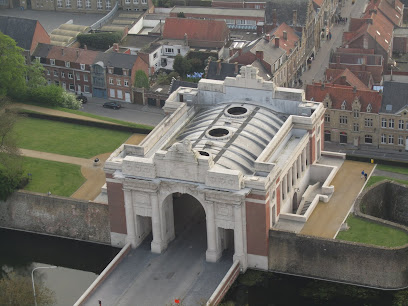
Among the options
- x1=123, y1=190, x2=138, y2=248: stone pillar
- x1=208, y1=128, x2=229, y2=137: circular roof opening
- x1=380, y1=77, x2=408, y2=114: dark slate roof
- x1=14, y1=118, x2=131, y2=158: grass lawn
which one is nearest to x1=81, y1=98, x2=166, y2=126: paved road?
x1=14, y1=118, x2=131, y2=158: grass lawn

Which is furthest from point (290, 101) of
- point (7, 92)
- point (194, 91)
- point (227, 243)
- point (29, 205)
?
point (7, 92)

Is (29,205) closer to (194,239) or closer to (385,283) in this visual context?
(194,239)

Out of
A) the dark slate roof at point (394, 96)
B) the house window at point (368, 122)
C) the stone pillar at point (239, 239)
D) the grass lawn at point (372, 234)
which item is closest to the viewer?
the stone pillar at point (239, 239)

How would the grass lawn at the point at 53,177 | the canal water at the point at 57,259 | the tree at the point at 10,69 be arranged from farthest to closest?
the tree at the point at 10,69, the grass lawn at the point at 53,177, the canal water at the point at 57,259

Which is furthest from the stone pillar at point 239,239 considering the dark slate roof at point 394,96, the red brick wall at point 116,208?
the dark slate roof at point 394,96

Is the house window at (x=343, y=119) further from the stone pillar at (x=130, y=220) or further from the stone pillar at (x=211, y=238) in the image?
the stone pillar at (x=130, y=220)

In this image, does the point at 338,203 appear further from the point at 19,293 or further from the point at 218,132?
the point at 19,293
